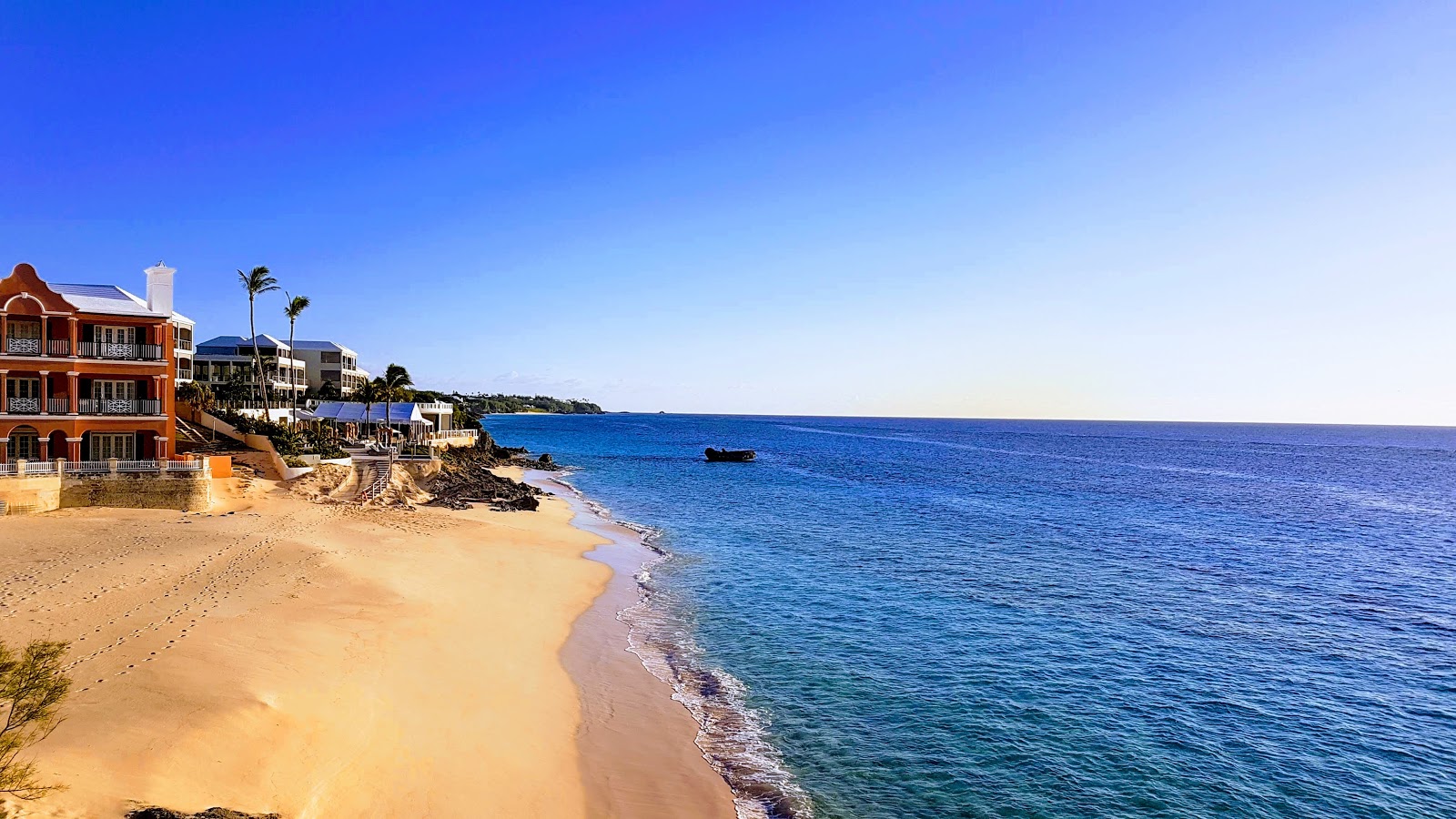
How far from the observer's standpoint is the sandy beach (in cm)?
1220

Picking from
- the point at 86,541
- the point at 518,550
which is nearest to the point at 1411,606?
the point at 518,550

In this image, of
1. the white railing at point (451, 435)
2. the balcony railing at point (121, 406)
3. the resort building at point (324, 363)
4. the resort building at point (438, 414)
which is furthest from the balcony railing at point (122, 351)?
the resort building at point (324, 363)

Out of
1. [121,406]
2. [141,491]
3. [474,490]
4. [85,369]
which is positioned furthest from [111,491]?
[474,490]

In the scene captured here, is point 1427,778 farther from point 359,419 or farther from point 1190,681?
point 359,419

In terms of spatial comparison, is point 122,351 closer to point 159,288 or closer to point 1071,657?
point 159,288

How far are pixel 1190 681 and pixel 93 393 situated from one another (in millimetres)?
48619

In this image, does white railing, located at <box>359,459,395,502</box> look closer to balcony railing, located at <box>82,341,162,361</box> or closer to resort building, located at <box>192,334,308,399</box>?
balcony railing, located at <box>82,341,162,361</box>

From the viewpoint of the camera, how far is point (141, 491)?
3384 centimetres

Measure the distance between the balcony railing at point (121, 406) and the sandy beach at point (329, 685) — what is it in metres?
7.26

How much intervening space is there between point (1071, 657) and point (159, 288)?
46.2m

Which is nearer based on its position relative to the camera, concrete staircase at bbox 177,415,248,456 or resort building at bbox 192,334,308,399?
concrete staircase at bbox 177,415,248,456

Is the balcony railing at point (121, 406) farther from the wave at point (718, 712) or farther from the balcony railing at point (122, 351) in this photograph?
Result: the wave at point (718, 712)

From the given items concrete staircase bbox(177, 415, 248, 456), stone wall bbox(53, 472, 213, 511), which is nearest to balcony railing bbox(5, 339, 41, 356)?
stone wall bbox(53, 472, 213, 511)

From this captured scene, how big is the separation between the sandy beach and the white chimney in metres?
12.8
